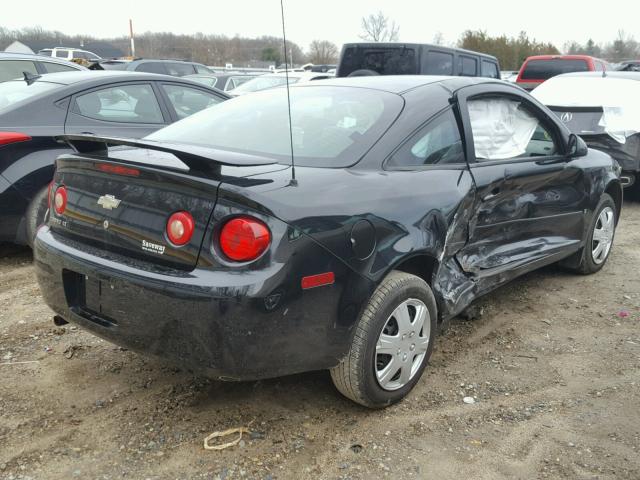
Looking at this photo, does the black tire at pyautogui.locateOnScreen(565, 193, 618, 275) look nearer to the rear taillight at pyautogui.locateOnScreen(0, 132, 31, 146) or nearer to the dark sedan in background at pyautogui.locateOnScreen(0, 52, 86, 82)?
the rear taillight at pyautogui.locateOnScreen(0, 132, 31, 146)

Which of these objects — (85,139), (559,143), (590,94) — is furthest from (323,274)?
(590,94)

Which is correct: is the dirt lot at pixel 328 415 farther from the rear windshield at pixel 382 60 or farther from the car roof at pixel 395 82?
the rear windshield at pixel 382 60

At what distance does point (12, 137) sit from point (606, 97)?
6.60 metres

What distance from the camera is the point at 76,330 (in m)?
3.75

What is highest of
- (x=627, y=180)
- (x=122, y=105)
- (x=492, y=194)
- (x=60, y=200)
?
(x=122, y=105)

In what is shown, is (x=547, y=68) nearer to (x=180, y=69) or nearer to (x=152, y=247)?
(x=180, y=69)

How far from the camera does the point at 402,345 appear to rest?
294 cm

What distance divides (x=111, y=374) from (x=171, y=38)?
6033 centimetres

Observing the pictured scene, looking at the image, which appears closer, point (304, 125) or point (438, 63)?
point (304, 125)

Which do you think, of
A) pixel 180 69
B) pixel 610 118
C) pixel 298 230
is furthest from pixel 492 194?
pixel 180 69

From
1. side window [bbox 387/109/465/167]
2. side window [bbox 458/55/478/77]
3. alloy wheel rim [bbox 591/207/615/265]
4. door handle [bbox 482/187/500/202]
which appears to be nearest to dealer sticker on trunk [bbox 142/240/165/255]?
side window [bbox 387/109/465/167]

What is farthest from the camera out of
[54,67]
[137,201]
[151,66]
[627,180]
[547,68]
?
[151,66]

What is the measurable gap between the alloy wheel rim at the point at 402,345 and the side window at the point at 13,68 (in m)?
6.65

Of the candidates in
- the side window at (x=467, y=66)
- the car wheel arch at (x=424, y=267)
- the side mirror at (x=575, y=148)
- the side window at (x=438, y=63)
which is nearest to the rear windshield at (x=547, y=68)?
the side window at (x=467, y=66)
